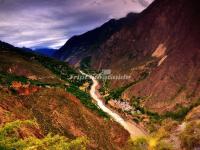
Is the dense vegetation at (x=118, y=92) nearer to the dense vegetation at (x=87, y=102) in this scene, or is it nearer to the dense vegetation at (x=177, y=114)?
the dense vegetation at (x=87, y=102)

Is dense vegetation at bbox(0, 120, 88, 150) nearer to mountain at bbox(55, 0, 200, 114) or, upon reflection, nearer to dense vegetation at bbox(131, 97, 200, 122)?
dense vegetation at bbox(131, 97, 200, 122)

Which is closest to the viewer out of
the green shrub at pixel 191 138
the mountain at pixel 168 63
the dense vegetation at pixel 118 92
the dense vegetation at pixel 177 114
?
the green shrub at pixel 191 138

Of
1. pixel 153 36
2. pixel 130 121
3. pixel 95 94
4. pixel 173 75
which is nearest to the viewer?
pixel 130 121

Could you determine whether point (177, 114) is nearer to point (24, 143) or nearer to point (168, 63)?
point (168, 63)

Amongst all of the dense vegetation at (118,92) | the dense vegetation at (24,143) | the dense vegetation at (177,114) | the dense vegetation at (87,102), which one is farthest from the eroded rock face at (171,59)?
the dense vegetation at (24,143)

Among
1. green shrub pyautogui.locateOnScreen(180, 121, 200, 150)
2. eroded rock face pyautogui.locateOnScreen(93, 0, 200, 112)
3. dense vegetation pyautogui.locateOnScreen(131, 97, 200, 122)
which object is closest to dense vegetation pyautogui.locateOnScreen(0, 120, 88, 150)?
green shrub pyautogui.locateOnScreen(180, 121, 200, 150)

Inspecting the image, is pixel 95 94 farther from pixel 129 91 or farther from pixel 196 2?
pixel 196 2

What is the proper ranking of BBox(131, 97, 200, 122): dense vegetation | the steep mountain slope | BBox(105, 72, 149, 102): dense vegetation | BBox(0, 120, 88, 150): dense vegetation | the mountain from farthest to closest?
BBox(105, 72, 149, 102): dense vegetation → the mountain → BBox(131, 97, 200, 122): dense vegetation → the steep mountain slope → BBox(0, 120, 88, 150): dense vegetation

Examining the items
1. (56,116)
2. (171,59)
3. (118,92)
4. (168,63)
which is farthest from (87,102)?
(171,59)

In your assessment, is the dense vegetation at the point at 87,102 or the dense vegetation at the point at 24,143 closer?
the dense vegetation at the point at 24,143

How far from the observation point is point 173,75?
125562mm

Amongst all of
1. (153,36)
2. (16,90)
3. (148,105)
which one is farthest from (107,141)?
(153,36)

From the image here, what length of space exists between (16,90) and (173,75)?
66.4m

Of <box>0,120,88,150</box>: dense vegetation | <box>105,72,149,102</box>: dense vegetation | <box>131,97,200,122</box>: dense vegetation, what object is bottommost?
<box>131,97,200,122</box>: dense vegetation
